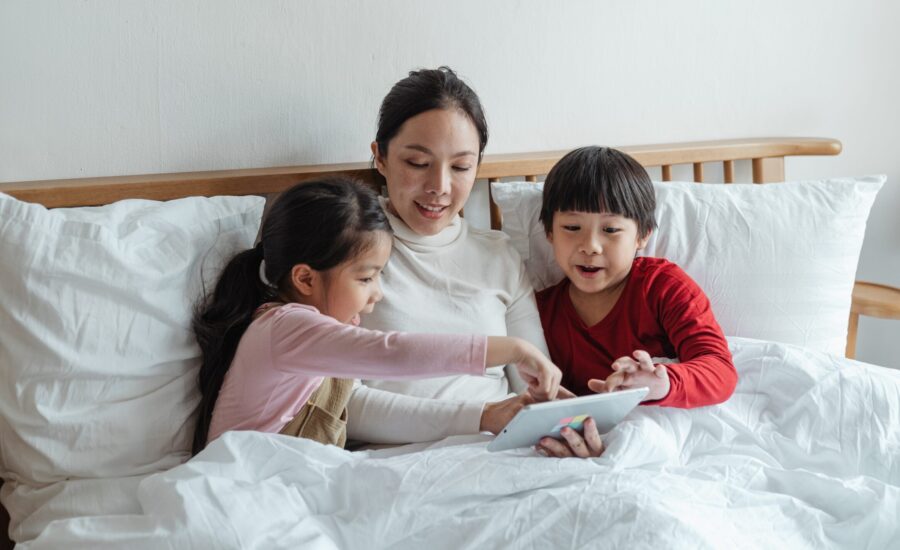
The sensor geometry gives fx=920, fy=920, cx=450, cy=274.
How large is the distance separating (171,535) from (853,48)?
1.84 metres

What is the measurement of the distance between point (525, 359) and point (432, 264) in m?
0.39

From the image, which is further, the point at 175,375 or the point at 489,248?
the point at 489,248

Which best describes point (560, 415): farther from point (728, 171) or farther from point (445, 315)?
point (728, 171)

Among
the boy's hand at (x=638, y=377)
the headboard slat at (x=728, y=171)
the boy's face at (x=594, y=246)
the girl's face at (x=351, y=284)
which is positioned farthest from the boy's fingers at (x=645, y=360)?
the headboard slat at (x=728, y=171)

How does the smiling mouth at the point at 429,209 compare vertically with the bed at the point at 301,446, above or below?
above

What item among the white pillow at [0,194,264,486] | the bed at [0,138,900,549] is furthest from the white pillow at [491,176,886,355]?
the white pillow at [0,194,264,486]

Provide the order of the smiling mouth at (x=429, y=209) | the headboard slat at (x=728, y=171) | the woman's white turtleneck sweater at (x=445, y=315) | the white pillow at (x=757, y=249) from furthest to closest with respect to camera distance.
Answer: the headboard slat at (x=728, y=171) → the white pillow at (x=757, y=249) → the smiling mouth at (x=429, y=209) → the woman's white turtleneck sweater at (x=445, y=315)

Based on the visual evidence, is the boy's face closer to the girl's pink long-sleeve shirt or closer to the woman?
the woman

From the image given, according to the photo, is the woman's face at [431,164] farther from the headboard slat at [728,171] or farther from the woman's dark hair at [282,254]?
the headboard slat at [728,171]

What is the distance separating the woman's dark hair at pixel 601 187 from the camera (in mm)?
1427

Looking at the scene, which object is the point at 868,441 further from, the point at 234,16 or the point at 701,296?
the point at 234,16

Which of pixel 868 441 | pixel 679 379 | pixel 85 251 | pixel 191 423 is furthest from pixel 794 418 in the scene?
pixel 85 251

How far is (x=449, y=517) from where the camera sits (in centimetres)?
105

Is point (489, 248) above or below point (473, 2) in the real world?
below
